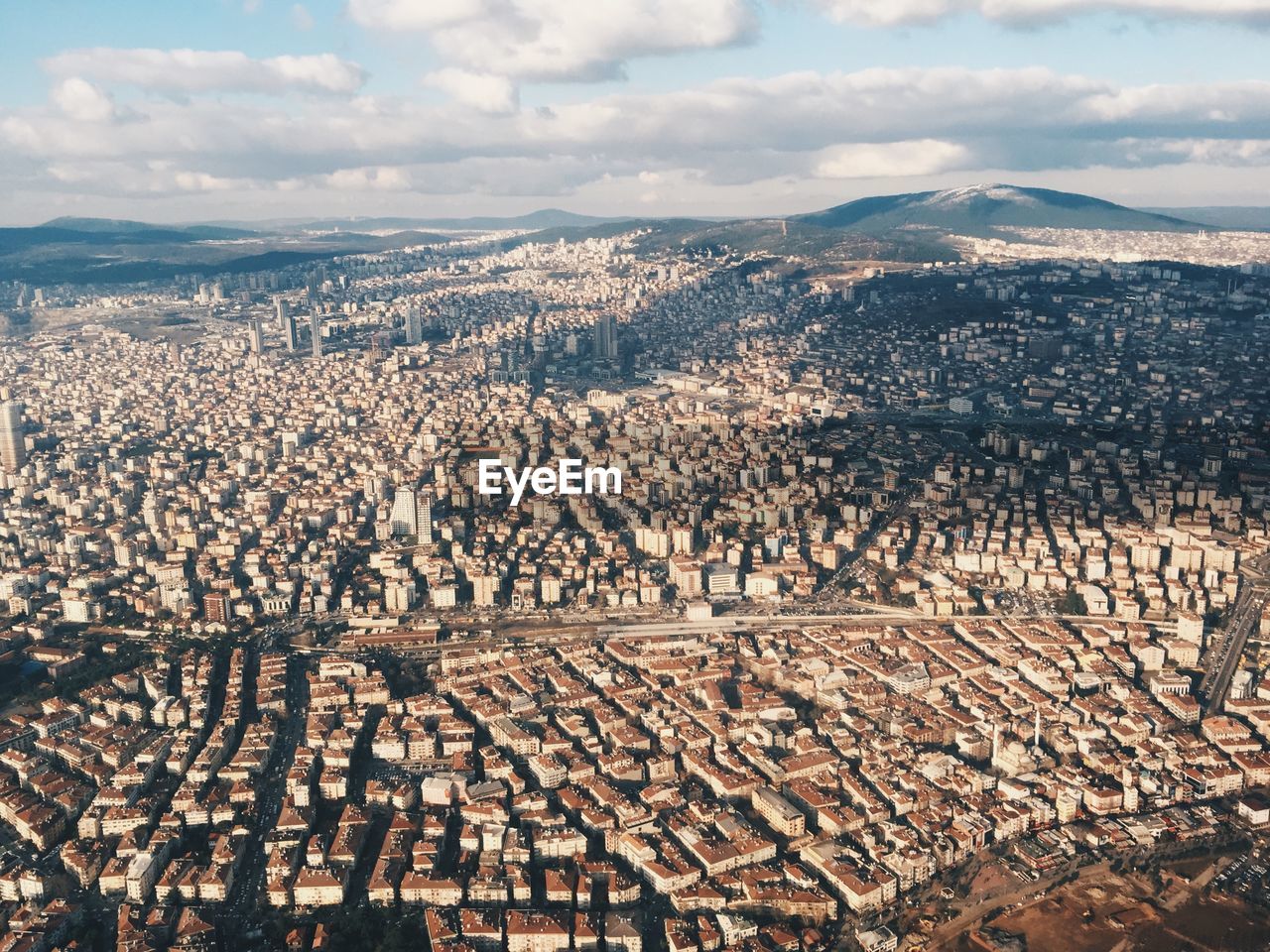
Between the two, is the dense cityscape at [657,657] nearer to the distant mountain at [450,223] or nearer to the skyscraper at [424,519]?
the skyscraper at [424,519]

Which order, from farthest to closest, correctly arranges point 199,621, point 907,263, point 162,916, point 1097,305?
1. point 907,263
2. point 1097,305
3. point 199,621
4. point 162,916

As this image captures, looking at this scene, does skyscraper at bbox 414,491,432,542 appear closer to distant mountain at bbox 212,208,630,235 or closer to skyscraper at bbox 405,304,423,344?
skyscraper at bbox 405,304,423,344

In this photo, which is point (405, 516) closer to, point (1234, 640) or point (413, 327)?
point (1234, 640)

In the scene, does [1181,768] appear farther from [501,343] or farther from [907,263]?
[907,263]

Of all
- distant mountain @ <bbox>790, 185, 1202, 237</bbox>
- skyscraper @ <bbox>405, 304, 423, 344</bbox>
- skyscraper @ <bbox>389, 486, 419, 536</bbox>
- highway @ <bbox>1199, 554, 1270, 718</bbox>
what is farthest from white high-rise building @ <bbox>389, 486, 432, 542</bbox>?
distant mountain @ <bbox>790, 185, 1202, 237</bbox>

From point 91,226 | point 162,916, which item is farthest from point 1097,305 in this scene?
point 91,226

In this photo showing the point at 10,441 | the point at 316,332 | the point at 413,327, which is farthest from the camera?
the point at 413,327

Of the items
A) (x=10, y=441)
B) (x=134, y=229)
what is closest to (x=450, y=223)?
(x=134, y=229)
